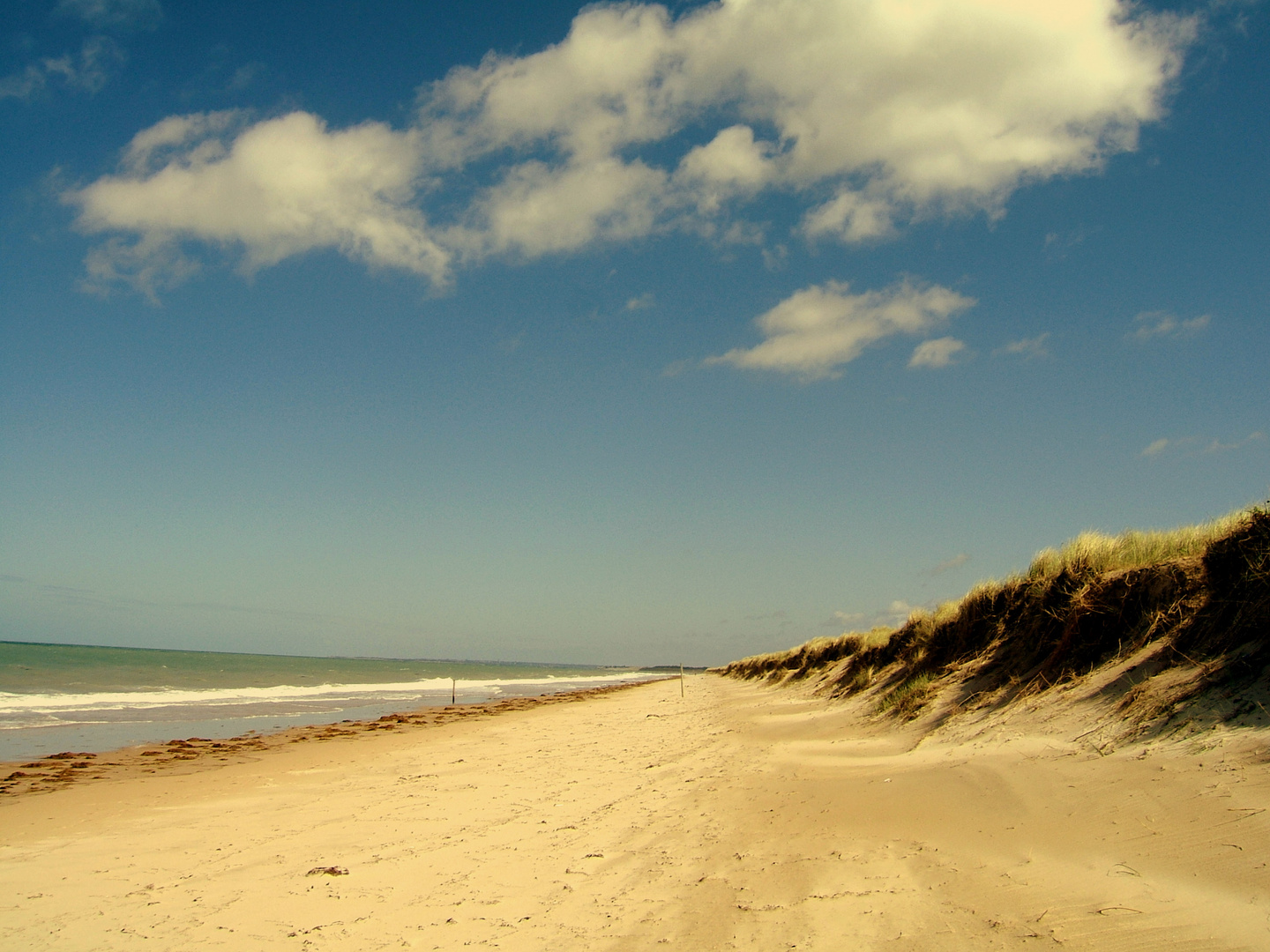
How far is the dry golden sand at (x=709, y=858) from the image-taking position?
3625 millimetres

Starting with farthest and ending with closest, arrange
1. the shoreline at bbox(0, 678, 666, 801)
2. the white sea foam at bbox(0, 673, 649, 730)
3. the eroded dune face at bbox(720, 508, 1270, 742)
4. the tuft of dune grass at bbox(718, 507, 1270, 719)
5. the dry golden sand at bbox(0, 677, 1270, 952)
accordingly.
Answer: the white sea foam at bbox(0, 673, 649, 730) < the shoreline at bbox(0, 678, 666, 801) < the tuft of dune grass at bbox(718, 507, 1270, 719) < the eroded dune face at bbox(720, 508, 1270, 742) < the dry golden sand at bbox(0, 677, 1270, 952)

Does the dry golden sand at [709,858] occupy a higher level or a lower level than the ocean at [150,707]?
higher

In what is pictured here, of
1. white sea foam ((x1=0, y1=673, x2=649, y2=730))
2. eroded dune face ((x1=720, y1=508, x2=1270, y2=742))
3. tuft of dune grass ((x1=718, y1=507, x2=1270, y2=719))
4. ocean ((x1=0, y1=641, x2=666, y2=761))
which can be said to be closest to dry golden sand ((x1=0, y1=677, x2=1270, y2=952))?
eroded dune face ((x1=720, y1=508, x2=1270, y2=742))

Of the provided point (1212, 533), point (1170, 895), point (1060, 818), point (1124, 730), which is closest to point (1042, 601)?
point (1212, 533)

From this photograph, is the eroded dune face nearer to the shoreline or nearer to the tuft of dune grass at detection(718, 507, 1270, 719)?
the tuft of dune grass at detection(718, 507, 1270, 719)

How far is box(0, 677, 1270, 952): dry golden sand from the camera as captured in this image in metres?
3.62

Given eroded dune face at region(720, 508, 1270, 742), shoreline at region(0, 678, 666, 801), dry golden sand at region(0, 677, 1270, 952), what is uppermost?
eroded dune face at region(720, 508, 1270, 742)

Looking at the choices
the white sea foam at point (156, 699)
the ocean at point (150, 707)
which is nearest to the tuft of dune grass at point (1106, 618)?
the ocean at point (150, 707)

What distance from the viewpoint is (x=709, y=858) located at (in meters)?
5.33

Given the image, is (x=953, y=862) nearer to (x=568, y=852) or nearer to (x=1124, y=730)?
(x=1124, y=730)

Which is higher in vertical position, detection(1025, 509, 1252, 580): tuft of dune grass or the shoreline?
detection(1025, 509, 1252, 580): tuft of dune grass

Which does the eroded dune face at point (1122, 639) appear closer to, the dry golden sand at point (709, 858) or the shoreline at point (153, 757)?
the dry golden sand at point (709, 858)

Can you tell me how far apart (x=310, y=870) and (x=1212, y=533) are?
9749 mm

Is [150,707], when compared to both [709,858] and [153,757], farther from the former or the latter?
[709,858]
